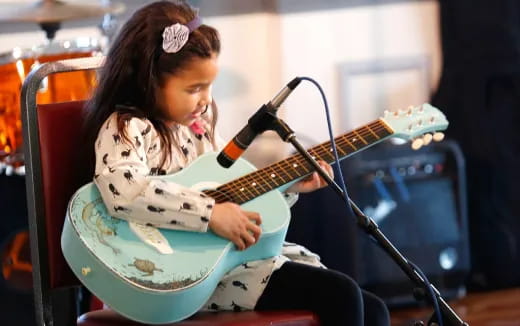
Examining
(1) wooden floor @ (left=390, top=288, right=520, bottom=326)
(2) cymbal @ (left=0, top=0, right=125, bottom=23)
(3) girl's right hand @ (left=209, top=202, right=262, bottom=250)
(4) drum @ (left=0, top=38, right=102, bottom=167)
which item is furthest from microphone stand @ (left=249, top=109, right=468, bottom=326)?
(1) wooden floor @ (left=390, top=288, right=520, bottom=326)

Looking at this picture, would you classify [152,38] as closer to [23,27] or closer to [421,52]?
[23,27]

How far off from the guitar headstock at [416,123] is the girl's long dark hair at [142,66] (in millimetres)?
350

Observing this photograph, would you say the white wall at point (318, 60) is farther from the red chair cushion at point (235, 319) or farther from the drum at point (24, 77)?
the red chair cushion at point (235, 319)

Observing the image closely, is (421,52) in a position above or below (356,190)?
above

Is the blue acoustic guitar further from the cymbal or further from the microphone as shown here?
the cymbal

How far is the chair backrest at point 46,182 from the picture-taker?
185cm

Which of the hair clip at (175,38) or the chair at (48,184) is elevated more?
the hair clip at (175,38)

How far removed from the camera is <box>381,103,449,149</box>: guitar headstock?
1.86m

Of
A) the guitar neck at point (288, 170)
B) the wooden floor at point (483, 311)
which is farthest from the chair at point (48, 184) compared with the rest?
the wooden floor at point (483, 311)

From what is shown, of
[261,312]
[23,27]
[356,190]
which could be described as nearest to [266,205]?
[261,312]

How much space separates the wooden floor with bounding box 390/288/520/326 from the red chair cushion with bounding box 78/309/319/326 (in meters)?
1.31

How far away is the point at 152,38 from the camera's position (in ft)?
6.18

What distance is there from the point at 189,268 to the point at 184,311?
0.23 feet

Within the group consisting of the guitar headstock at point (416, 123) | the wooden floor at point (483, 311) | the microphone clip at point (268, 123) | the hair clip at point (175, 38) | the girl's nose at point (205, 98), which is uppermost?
the hair clip at point (175, 38)
